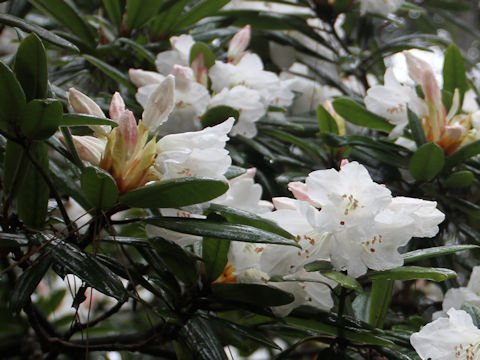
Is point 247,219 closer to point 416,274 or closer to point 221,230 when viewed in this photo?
point 221,230

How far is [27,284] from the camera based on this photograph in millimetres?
886

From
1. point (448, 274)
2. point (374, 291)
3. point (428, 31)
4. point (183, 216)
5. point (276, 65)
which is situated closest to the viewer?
point (448, 274)

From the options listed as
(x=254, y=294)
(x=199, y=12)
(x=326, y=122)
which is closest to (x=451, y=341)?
(x=254, y=294)

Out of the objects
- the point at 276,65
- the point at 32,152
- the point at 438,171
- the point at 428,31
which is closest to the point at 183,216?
the point at 32,152

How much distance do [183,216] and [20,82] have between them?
285 millimetres

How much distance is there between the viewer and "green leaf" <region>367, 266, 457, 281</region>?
805mm

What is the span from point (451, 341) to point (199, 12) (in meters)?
0.87

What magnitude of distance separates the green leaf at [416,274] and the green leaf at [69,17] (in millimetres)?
832

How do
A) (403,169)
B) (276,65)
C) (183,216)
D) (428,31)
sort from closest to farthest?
(183,216) < (403,169) < (276,65) < (428,31)

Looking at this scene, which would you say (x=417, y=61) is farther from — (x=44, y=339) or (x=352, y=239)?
(x=44, y=339)

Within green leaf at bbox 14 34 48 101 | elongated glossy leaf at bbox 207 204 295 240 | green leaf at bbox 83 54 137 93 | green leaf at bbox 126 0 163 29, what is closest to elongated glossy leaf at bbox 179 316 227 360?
elongated glossy leaf at bbox 207 204 295 240

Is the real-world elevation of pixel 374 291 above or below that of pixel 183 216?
below

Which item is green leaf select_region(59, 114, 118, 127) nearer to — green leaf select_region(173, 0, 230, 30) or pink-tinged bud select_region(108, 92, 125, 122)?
pink-tinged bud select_region(108, 92, 125, 122)

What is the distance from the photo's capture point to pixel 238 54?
138 centimetres
